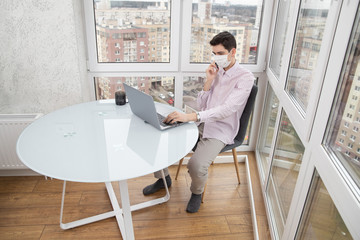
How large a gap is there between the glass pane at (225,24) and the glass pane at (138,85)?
13.2 inches

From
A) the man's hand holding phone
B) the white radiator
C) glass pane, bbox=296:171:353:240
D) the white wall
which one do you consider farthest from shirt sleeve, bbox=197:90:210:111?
the white radiator

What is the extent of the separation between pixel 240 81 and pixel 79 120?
111 cm

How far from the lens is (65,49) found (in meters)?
2.26

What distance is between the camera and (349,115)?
42.3 inches

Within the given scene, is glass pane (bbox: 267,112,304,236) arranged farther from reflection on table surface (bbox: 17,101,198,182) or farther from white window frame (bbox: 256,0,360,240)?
reflection on table surface (bbox: 17,101,198,182)

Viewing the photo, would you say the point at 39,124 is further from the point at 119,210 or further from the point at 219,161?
the point at 219,161

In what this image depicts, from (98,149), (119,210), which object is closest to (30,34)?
(98,149)

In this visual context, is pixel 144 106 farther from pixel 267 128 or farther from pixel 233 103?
pixel 267 128

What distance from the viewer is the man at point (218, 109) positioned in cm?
195

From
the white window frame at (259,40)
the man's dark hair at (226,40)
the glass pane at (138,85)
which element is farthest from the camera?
the glass pane at (138,85)

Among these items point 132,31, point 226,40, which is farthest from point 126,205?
point 132,31

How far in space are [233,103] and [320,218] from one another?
91 centimetres

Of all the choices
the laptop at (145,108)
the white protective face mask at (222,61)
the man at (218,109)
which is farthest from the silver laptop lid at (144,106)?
the white protective face mask at (222,61)

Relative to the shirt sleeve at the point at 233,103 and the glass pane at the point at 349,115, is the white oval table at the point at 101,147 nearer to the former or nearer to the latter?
the shirt sleeve at the point at 233,103
